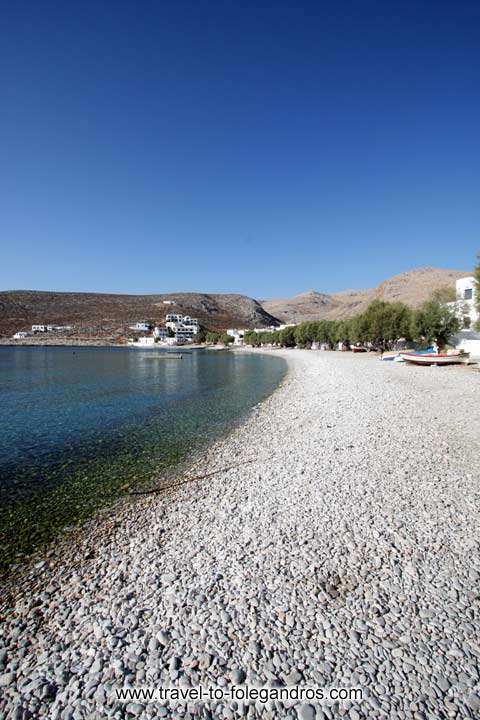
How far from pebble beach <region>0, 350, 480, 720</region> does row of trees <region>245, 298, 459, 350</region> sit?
4389 centimetres

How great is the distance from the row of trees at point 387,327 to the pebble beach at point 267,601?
144 ft

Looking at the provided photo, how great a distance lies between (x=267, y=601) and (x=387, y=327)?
67.3 metres

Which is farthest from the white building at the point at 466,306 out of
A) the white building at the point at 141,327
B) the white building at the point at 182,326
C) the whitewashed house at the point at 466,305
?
the white building at the point at 141,327

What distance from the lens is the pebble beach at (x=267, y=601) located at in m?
3.91

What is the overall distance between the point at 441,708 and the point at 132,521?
6.20 metres

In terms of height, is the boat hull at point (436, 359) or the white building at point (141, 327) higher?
the white building at point (141, 327)

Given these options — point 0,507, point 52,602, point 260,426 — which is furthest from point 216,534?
point 260,426

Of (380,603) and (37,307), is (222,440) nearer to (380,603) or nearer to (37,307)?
(380,603)

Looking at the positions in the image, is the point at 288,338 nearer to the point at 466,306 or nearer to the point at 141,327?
the point at 141,327

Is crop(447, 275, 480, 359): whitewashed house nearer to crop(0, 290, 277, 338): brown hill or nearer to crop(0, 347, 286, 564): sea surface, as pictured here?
crop(0, 347, 286, 564): sea surface

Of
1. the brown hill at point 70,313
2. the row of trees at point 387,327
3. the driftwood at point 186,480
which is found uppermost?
the brown hill at point 70,313

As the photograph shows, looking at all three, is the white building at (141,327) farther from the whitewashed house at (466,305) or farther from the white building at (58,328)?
the whitewashed house at (466,305)

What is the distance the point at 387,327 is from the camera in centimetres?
6656

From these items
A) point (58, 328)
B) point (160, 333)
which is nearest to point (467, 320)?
point (160, 333)
